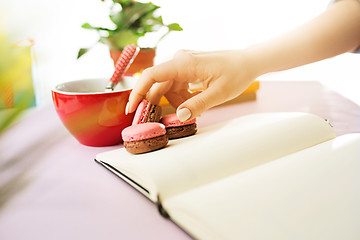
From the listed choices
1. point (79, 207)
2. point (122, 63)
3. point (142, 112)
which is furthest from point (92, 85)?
point (79, 207)

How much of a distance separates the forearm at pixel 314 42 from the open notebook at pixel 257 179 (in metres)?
0.14

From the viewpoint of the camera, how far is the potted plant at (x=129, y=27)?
45.3 inches

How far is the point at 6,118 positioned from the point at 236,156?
45cm

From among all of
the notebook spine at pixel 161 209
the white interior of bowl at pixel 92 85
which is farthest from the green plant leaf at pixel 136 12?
the notebook spine at pixel 161 209

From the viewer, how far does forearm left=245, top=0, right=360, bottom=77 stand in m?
0.68

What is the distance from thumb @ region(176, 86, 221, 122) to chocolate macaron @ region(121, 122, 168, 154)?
56 millimetres

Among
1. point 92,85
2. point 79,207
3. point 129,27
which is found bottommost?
point 79,207

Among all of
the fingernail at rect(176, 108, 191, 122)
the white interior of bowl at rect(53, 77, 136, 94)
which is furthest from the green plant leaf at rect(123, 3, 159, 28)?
the fingernail at rect(176, 108, 191, 122)

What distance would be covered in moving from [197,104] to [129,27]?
0.66 meters

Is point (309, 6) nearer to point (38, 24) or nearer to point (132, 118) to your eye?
point (132, 118)

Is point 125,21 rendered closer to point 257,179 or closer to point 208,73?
point 208,73

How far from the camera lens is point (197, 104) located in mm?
641

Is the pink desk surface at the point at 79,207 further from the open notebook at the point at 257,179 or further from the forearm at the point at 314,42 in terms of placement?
the forearm at the point at 314,42

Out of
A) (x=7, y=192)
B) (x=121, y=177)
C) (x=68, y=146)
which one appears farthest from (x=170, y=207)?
(x=68, y=146)
